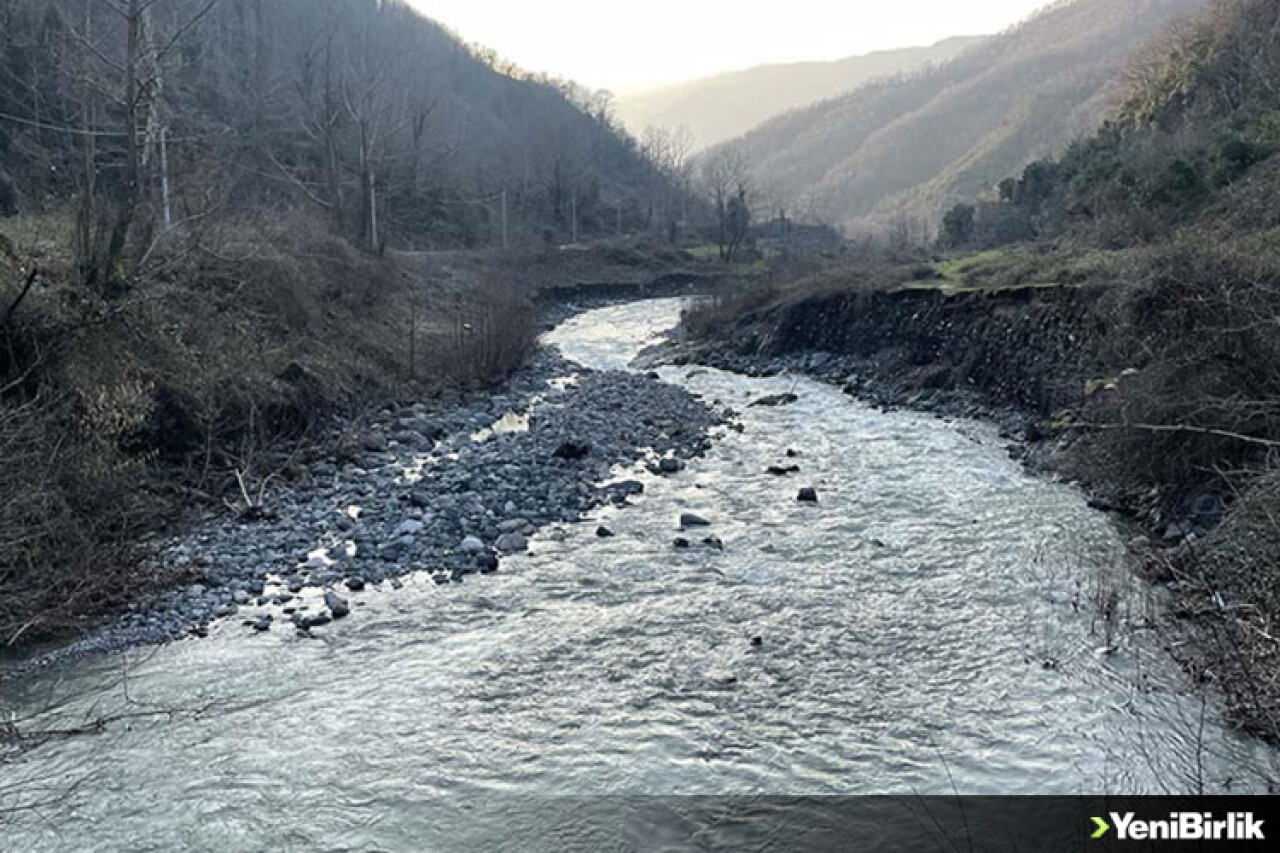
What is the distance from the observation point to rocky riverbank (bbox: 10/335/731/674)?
A: 929 centimetres

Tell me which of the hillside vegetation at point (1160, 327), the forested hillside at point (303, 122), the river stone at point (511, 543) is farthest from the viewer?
the forested hillside at point (303, 122)

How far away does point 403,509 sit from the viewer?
1241cm

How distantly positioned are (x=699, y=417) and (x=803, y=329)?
1182 cm

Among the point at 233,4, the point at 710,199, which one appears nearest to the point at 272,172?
the point at 233,4

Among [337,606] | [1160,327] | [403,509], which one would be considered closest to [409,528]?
[403,509]

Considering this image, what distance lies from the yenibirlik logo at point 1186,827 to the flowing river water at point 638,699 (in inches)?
14.8

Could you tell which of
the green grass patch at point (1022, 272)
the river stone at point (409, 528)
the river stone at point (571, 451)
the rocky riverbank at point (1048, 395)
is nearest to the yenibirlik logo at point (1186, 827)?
the rocky riverbank at point (1048, 395)

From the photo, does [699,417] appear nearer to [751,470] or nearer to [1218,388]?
[751,470]

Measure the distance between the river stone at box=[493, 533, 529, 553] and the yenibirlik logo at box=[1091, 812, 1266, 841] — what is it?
7.45 m

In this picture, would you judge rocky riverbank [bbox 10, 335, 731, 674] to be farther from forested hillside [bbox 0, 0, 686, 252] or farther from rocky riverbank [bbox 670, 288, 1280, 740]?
forested hillside [bbox 0, 0, 686, 252]

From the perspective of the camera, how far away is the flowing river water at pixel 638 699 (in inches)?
241

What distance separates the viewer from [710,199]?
10819cm

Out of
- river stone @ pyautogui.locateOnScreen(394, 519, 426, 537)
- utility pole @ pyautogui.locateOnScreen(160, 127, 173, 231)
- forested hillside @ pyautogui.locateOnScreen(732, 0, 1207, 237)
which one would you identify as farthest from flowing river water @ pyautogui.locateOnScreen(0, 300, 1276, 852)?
forested hillside @ pyautogui.locateOnScreen(732, 0, 1207, 237)

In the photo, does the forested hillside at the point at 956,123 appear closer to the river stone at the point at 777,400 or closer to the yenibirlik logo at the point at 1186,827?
the river stone at the point at 777,400
